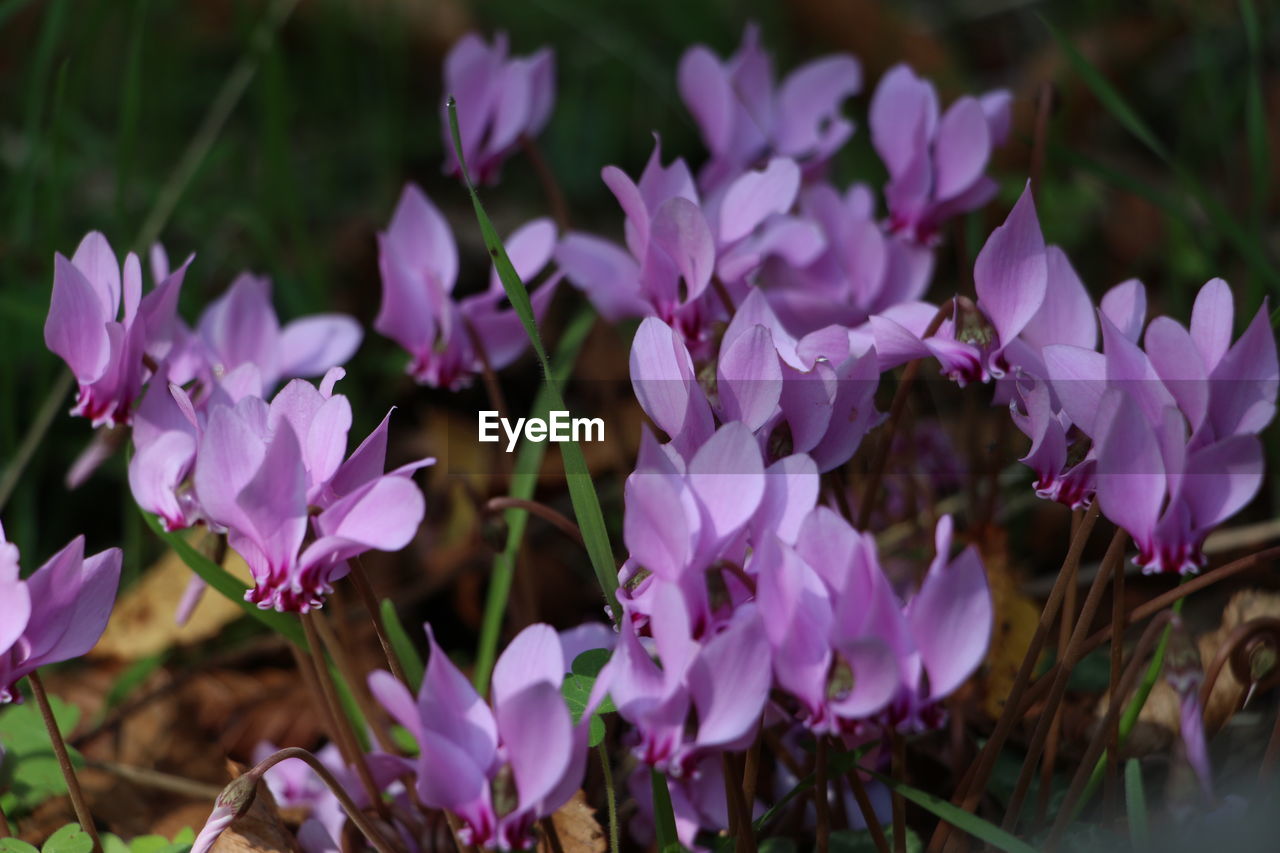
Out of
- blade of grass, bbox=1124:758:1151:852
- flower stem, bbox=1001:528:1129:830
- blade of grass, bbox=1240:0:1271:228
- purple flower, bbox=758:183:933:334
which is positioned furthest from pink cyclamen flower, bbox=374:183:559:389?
blade of grass, bbox=1240:0:1271:228

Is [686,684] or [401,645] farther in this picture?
[401,645]

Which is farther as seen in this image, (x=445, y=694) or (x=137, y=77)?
(x=137, y=77)

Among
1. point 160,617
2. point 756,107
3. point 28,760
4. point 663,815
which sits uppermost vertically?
point 756,107

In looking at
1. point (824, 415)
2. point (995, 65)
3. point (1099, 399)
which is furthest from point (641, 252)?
point (995, 65)

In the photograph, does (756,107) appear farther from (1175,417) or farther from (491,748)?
(491,748)

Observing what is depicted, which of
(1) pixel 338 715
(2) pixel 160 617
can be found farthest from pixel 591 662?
(2) pixel 160 617

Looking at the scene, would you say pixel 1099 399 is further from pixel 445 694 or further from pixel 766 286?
pixel 766 286

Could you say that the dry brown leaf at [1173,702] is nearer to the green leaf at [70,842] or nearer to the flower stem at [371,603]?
the flower stem at [371,603]
